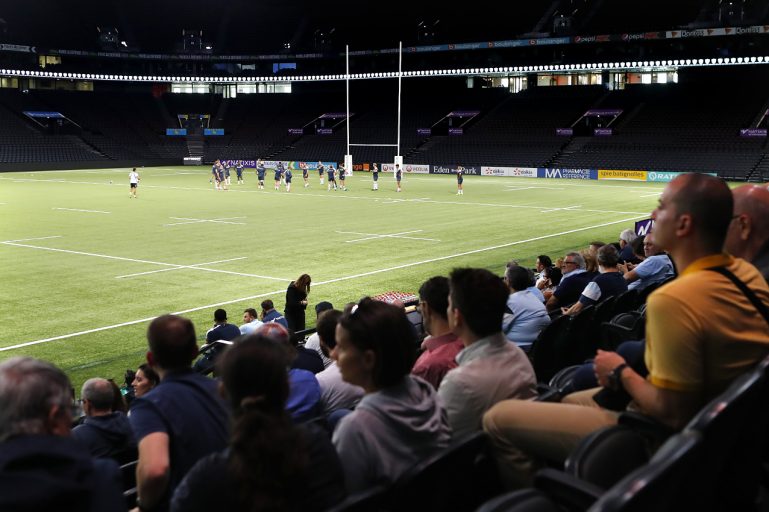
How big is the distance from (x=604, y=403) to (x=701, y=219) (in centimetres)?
98

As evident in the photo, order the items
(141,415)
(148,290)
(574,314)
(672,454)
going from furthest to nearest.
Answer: (148,290), (574,314), (141,415), (672,454)

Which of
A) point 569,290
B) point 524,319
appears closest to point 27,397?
point 524,319

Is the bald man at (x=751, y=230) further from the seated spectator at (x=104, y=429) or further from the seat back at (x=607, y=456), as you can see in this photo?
the seated spectator at (x=104, y=429)

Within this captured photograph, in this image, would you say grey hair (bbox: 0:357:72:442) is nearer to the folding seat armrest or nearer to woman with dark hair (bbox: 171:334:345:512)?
woman with dark hair (bbox: 171:334:345:512)

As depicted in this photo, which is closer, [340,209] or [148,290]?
[148,290]

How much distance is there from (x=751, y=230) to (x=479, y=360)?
6.79ft

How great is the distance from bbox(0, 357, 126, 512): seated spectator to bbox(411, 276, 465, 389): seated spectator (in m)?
2.23

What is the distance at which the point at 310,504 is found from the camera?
9.82 ft

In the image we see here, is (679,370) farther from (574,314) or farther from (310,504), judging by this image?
(574,314)

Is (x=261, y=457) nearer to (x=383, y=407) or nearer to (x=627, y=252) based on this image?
(x=383, y=407)

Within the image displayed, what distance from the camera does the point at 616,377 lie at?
11.9ft

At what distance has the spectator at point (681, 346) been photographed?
3379 mm

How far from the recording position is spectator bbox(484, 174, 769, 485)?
3379 millimetres

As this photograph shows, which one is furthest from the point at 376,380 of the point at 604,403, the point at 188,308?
the point at 188,308
